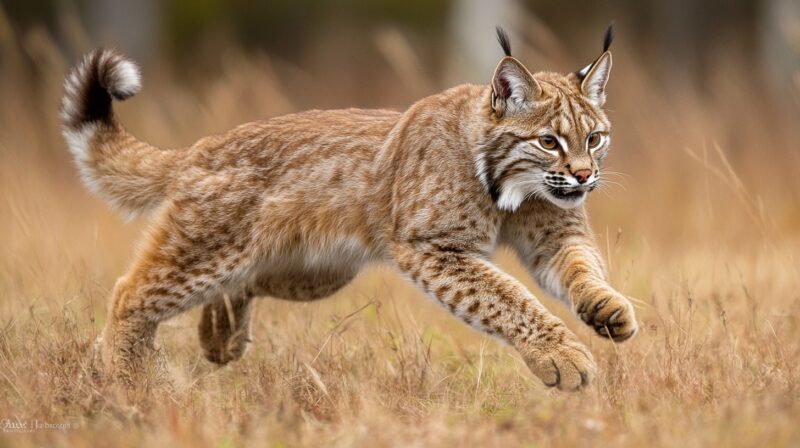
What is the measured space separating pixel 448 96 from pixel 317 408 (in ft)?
4.99

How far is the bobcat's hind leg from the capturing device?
15.7 ft

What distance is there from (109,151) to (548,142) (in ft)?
6.23

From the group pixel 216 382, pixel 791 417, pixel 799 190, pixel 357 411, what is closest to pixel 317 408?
pixel 357 411

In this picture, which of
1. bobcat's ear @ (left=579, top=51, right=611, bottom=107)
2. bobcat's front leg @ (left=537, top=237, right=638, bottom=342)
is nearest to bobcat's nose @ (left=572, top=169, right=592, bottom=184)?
bobcat's front leg @ (left=537, top=237, right=638, bottom=342)

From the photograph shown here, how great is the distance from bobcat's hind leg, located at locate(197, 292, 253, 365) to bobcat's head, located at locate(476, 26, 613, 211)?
1237 mm

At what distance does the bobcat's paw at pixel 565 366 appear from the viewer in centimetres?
382

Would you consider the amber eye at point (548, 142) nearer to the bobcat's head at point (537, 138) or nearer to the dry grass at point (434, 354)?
the bobcat's head at point (537, 138)

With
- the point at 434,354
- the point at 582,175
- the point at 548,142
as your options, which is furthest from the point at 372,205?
the point at 582,175

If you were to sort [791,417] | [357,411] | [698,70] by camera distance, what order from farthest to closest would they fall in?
[698,70]
[357,411]
[791,417]

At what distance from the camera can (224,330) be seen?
485 centimetres

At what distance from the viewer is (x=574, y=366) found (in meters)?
3.84

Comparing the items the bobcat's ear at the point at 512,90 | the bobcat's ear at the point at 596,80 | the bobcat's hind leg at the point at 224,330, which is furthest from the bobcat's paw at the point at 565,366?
the bobcat's hind leg at the point at 224,330

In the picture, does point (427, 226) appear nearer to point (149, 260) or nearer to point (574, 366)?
point (574, 366)

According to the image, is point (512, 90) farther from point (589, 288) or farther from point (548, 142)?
point (589, 288)
